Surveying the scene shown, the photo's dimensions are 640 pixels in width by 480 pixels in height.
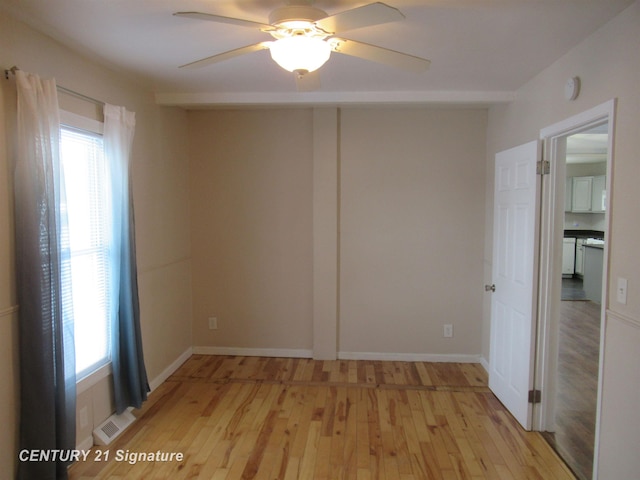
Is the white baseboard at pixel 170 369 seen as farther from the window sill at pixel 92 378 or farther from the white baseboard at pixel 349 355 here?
the window sill at pixel 92 378

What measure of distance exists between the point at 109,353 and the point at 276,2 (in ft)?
8.12

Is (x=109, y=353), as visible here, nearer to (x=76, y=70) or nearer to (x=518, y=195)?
(x=76, y=70)

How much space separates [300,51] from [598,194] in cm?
834

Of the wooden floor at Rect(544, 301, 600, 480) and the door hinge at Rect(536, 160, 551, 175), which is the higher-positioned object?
the door hinge at Rect(536, 160, 551, 175)

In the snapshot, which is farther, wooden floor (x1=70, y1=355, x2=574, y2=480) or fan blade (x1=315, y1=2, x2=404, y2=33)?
wooden floor (x1=70, y1=355, x2=574, y2=480)

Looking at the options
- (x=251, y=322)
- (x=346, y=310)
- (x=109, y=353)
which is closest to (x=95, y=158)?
(x=109, y=353)

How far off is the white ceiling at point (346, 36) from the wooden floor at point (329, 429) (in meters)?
2.47

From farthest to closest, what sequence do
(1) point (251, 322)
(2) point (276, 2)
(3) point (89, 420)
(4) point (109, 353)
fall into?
(1) point (251, 322) < (4) point (109, 353) < (3) point (89, 420) < (2) point (276, 2)

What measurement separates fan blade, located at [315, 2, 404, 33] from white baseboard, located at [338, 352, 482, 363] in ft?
10.4

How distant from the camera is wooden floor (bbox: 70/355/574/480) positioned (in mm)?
2406

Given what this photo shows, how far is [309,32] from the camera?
177 centimetres

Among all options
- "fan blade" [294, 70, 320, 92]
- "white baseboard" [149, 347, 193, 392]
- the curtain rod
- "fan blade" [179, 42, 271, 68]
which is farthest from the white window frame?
"fan blade" [294, 70, 320, 92]

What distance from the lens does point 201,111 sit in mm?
4016

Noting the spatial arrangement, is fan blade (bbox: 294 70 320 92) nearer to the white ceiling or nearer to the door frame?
the white ceiling
